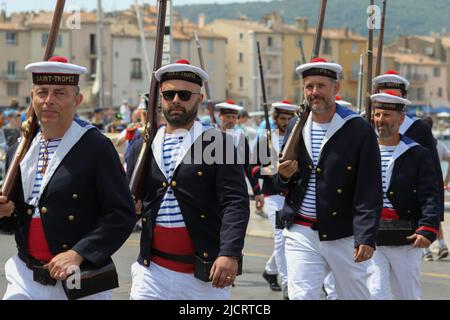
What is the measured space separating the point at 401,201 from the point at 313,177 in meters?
1.17

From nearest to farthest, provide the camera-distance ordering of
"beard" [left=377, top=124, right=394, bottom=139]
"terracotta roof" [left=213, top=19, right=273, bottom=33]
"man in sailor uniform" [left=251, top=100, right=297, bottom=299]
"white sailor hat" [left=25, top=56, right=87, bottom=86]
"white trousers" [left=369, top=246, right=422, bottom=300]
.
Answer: "white sailor hat" [left=25, top=56, right=87, bottom=86], "white trousers" [left=369, top=246, right=422, bottom=300], "beard" [left=377, top=124, right=394, bottom=139], "man in sailor uniform" [left=251, top=100, right=297, bottom=299], "terracotta roof" [left=213, top=19, right=273, bottom=33]

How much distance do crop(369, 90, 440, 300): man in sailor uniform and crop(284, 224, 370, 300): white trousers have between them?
705mm

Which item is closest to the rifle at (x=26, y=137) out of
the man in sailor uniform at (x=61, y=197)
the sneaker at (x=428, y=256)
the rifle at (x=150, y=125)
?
the man in sailor uniform at (x=61, y=197)

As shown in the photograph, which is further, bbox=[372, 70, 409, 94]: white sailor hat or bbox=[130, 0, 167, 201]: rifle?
bbox=[372, 70, 409, 94]: white sailor hat

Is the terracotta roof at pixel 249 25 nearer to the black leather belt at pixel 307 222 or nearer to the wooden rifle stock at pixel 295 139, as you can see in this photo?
the wooden rifle stock at pixel 295 139

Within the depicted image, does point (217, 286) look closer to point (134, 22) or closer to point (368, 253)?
point (368, 253)

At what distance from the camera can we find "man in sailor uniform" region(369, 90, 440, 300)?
867 centimetres

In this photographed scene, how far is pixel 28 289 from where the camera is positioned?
5906 millimetres

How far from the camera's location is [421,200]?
8812mm

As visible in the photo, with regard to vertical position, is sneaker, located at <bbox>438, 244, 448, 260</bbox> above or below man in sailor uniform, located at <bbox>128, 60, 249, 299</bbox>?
below

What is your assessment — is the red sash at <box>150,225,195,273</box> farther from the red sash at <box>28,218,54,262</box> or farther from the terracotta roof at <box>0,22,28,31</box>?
the terracotta roof at <box>0,22,28,31</box>

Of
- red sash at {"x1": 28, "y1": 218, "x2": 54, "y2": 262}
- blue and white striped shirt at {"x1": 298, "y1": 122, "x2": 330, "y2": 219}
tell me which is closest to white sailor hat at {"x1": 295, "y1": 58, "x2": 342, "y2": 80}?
blue and white striped shirt at {"x1": 298, "y1": 122, "x2": 330, "y2": 219}

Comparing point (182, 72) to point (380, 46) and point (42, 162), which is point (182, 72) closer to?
point (42, 162)
